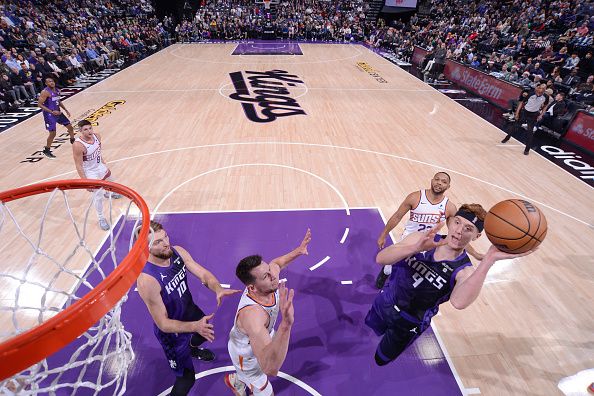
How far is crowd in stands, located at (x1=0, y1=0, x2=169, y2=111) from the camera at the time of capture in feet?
39.6

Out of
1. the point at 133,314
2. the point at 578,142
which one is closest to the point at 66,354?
the point at 133,314

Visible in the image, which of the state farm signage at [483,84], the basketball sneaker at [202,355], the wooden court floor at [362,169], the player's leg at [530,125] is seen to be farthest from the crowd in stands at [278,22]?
the basketball sneaker at [202,355]

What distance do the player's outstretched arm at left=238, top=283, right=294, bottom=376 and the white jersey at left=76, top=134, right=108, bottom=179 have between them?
4370mm

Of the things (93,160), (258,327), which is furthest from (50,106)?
(258,327)

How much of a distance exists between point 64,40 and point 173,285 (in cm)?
1950

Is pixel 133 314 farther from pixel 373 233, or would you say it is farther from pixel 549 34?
pixel 549 34

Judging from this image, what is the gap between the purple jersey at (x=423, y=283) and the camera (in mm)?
2898

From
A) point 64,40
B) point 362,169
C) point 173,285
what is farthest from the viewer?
point 64,40

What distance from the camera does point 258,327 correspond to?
240cm

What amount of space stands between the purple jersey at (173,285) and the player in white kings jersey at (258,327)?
2.24ft

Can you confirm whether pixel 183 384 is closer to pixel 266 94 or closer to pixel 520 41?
pixel 266 94

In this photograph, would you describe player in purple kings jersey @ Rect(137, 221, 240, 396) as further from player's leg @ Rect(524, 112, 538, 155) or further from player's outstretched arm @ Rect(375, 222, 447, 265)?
player's leg @ Rect(524, 112, 538, 155)

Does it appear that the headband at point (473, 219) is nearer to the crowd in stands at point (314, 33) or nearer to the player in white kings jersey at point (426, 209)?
the player in white kings jersey at point (426, 209)

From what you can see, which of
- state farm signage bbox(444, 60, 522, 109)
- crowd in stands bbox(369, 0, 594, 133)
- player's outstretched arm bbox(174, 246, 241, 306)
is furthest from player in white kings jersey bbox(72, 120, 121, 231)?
state farm signage bbox(444, 60, 522, 109)
